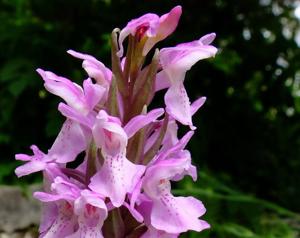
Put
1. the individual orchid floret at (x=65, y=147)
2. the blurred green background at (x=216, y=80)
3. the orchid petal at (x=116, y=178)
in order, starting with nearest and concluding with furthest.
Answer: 1. the orchid petal at (x=116, y=178)
2. the individual orchid floret at (x=65, y=147)
3. the blurred green background at (x=216, y=80)

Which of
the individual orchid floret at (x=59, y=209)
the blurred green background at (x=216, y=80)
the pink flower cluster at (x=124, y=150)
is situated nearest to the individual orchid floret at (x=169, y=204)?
the pink flower cluster at (x=124, y=150)

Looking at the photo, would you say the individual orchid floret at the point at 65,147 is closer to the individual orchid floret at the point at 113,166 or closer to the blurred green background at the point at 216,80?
the individual orchid floret at the point at 113,166

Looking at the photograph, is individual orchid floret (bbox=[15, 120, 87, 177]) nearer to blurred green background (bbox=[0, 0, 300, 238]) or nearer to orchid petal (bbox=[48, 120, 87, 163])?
orchid petal (bbox=[48, 120, 87, 163])

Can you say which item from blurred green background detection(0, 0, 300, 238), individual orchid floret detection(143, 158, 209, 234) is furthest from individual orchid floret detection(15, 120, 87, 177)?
blurred green background detection(0, 0, 300, 238)

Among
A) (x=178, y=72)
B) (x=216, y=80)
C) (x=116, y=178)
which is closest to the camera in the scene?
(x=116, y=178)

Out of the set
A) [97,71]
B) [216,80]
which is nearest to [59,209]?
[97,71]

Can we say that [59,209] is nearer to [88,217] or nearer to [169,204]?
[88,217]
